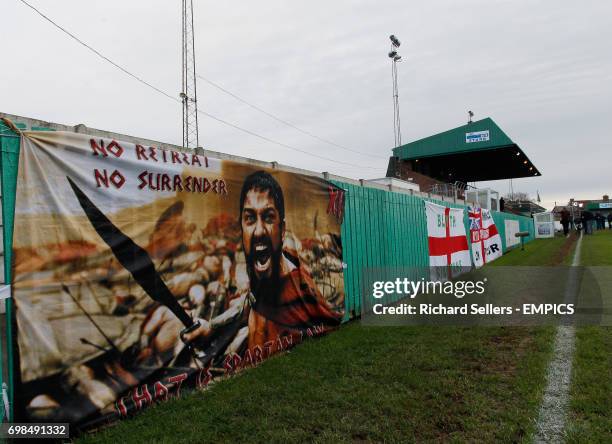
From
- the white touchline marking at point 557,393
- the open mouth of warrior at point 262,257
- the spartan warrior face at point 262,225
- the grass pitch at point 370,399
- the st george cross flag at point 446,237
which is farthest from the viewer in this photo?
the st george cross flag at point 446,237

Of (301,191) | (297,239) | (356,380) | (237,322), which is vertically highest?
(301,191)

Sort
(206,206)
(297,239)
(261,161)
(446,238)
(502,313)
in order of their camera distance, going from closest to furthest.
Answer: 1. (206,206)
2. (261,161)
3. (297,239)
4. (502,313)
5. (446,238)

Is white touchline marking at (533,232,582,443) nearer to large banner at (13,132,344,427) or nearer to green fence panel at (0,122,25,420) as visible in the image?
large banner at (13,132,344,427)

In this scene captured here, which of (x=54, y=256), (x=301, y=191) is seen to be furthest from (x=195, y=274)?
(x=301, y=191)

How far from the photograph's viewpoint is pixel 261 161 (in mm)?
5727

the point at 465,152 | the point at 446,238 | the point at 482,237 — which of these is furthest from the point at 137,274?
the point at 465,152

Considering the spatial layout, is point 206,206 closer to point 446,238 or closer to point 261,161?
point 261,161

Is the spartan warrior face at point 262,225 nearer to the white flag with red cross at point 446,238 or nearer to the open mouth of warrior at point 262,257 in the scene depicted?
the open mouth of warrior at point 262,257

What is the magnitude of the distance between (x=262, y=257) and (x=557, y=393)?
10.8 ft

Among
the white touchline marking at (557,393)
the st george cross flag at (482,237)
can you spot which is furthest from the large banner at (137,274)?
the st george cross flag at (482,237)

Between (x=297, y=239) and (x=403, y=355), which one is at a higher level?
(x=297, y=239)

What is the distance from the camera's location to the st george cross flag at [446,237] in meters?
11.4

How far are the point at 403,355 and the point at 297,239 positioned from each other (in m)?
2.05

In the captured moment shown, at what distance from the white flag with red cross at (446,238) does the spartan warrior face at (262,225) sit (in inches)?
247
